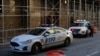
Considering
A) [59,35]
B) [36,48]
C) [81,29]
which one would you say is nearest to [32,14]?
[81,29]

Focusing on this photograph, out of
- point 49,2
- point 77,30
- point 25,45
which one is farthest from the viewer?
point 49,2

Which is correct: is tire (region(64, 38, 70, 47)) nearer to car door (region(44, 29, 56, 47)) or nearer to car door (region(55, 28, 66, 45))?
car door (region(55, 28, 66, 45))

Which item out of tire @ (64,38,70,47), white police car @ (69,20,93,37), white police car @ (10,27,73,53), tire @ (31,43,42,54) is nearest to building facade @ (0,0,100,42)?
white police car @ (69,20,93,37)

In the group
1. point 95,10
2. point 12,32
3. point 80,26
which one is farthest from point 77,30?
point 95,10

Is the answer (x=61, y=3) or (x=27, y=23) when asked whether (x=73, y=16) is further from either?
(x=27, y=23)

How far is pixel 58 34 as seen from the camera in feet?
56.2

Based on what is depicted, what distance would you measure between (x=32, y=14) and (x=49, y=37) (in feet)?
29.4

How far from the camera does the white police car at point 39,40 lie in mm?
14555

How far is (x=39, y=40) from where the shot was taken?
15.2 meters

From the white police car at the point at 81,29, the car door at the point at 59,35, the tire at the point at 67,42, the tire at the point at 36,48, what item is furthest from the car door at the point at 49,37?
the white police car at the point at 81,29

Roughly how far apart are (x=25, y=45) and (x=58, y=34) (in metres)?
3.23

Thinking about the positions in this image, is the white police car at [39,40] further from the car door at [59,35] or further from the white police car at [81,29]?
the white police car at [81,29]

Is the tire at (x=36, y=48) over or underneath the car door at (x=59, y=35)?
underneath

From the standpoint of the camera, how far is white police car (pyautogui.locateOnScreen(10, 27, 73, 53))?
14555 millimetres
